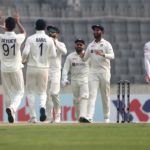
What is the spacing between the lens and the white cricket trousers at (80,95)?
75.0 feet

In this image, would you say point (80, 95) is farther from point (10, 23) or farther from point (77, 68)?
point (10, 23)

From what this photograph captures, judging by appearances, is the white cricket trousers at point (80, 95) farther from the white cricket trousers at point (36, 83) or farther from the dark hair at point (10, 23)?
the dark hair at point (10, 23)

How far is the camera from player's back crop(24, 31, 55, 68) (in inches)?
836

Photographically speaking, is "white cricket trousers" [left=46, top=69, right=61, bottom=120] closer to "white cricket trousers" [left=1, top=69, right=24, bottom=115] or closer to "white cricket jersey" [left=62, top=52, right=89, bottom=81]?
"white cricket jersey" [left=62, top=52, right=89, bottom=81]

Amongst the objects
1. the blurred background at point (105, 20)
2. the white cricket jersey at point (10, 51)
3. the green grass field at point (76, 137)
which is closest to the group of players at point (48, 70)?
the white cricket jersey at point (10, 51)

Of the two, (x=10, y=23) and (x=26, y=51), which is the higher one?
(x=10, y=23)

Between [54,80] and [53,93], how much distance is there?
0.36 metres

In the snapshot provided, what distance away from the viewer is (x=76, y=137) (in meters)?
15.7

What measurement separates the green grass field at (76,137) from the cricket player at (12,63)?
7.62 ft

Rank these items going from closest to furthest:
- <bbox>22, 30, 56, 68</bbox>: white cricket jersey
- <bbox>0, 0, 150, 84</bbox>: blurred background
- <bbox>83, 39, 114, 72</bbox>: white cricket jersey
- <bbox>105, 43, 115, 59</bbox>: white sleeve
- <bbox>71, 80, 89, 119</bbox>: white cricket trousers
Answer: <bbox>22, 30, 56, 68</bbox>: white cricket jersey
<bbox>105, 43, 115, 59</bbox>: white sleeve
<bbox>83, 39, 114, 72</bbox>: white cricket jersey
<bbox>71, 80, 89, 119</bbox>: white cricket trousers
<bbox>0, 0, 150, 84</bbox>: blurred background

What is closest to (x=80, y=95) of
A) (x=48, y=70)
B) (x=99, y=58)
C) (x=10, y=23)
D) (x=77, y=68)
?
(x=77, y=68)

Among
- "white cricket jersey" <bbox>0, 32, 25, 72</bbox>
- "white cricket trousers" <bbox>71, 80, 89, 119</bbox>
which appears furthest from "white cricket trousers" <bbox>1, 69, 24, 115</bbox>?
"white cricket trousers" <bbox>71, 80, 89, 119</bbox>

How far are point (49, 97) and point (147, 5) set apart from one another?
655 inches

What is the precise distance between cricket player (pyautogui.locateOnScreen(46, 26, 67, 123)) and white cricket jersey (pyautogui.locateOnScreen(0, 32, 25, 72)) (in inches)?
63.6
